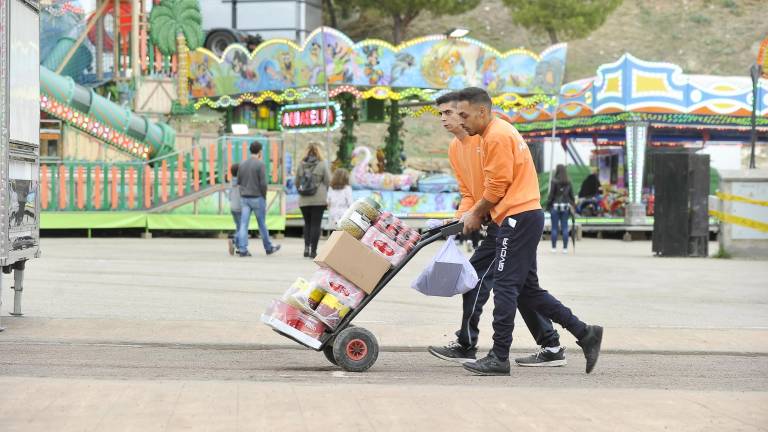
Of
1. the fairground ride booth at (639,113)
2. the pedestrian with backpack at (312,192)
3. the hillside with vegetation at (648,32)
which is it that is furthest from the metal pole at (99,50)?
the hillside with vegetation at (648,32)

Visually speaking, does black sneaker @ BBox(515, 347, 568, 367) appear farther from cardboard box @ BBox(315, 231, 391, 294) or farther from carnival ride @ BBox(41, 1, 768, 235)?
carnival ride @ BBox(41, 1, 768, 235)

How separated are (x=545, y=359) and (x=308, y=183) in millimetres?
10688

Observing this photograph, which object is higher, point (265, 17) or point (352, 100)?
point (265, 17)

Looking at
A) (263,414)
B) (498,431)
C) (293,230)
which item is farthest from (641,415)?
(293,230)

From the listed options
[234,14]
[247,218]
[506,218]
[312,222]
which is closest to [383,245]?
[506,218]

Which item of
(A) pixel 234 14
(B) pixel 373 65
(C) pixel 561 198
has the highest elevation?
(A) pixel 234 14

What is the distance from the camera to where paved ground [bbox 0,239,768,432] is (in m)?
5.80

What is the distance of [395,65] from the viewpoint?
26734 mm

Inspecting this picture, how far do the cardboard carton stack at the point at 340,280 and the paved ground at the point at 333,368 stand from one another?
300 mm

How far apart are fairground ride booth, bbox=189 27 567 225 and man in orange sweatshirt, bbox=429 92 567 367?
17.0 meters

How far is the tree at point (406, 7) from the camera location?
57.5m

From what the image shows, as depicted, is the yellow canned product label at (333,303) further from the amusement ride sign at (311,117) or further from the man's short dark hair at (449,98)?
the amusement ride sign at (311,117)

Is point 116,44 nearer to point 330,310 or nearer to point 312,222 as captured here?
point 312,222

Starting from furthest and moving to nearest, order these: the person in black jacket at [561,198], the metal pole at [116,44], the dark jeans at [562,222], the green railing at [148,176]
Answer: the metal pole at [116,44] → the green railing at [148,176] → the dark jeans at [562,222] → the person in black jacket at [561,198]
